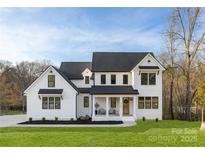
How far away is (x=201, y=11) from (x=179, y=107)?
9172 millimetres

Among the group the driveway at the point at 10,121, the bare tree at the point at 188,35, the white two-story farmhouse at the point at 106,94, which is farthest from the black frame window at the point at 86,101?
the bare tree at the point at 188,35

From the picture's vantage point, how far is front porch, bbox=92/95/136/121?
75.2ft

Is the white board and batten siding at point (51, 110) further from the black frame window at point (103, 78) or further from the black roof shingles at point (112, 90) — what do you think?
the black frame window at point (103, 78)

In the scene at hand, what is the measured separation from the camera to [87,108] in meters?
25.4

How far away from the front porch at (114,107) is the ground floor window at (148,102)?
87 centimetres

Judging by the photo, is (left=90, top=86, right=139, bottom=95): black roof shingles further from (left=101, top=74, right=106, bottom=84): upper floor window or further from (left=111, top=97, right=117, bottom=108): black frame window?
(left=111, top=97, right=117, bottom=108): black frame window

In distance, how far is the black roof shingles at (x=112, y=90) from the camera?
75.2ft

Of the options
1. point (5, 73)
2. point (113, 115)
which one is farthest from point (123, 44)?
point (5, 73)

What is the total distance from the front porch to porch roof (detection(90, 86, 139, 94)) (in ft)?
1.38

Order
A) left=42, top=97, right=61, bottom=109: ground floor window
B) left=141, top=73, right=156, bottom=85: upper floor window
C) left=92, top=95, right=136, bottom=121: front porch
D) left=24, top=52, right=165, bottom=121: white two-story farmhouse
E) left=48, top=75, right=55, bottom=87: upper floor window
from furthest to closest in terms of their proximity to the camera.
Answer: left=141, top=73, right=156, bottom=85: upper floor window
left=48, top=75, right=55, bottom=87: upper floor window
left=42, top=97, right=61, bottom=109: ground floor window
left=24, top=52, right=165, bottom=121: white two-story farmhouse
left=92, top=95, right=136, bottom=121: front porch

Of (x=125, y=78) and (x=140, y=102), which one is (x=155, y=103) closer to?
(x=140, y=102)

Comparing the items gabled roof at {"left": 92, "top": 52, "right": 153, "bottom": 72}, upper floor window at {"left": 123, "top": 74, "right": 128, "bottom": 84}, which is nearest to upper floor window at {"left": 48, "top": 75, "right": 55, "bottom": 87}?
gabled roof at {"left": 92, "top": 52, "right": 153, "bottom": 72}

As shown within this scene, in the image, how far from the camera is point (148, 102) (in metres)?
24.0

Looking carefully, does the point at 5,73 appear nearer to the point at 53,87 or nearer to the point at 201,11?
the point at 53,87
